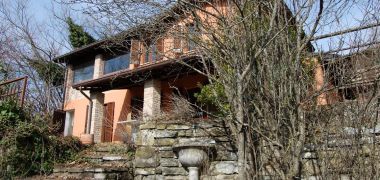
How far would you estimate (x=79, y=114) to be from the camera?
678 inches

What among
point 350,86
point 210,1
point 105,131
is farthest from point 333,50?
point 105,131

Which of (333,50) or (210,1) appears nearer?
(333,50)

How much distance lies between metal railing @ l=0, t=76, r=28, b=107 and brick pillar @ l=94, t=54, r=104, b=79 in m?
5.35

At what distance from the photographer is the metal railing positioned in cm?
1060

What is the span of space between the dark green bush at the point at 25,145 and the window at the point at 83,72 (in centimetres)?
762

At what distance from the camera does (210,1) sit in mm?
5855

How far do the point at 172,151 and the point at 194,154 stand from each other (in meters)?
0.56

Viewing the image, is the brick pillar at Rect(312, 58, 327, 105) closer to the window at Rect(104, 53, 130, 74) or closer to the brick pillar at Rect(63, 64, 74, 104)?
the window at Rect(104, 53, 130, 74)

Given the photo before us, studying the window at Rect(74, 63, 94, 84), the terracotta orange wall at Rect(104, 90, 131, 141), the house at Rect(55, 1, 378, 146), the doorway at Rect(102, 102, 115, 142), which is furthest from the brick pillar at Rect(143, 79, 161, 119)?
the window at Rect(74, 63, 94, 84)

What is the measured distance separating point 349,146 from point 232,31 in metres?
2.04

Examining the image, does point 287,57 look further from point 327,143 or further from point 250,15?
point 327,143

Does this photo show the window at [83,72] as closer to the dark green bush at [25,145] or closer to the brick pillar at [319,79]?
the dark green bush at [25,145]

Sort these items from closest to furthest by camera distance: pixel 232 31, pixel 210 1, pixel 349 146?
1. pixel 349 146
2. pixel 232 31
3. pixel 210 1

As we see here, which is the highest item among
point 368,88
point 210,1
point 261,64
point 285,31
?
point 210,1
